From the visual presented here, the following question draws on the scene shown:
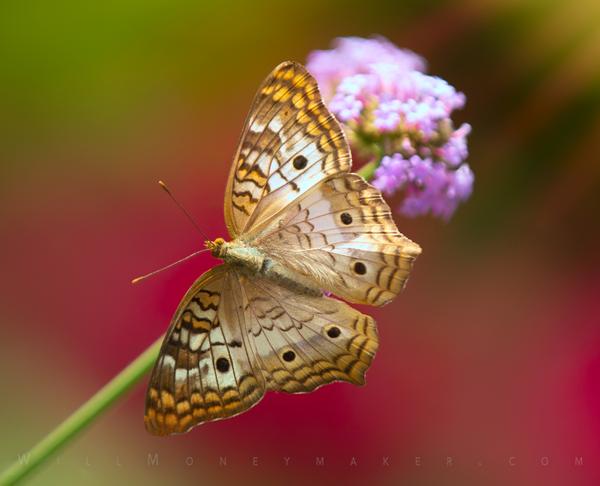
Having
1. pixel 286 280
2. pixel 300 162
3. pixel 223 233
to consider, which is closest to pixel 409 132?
pixel 300 162

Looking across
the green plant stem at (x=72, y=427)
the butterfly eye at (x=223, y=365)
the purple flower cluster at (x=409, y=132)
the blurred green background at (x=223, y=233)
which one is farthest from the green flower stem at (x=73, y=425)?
the blurred green background at (x=223, y=233)

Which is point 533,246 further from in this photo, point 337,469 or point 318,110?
point 318,110

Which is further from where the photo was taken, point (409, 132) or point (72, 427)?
point (409, 132)

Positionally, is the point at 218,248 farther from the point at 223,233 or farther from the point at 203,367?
the point at 223,233

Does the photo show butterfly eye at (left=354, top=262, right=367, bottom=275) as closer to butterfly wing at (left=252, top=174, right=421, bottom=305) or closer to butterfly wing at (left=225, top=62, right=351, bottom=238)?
butterfly wing at (left=252, top=174, right=421, bottom=305)

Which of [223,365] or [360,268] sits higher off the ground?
[360,268]

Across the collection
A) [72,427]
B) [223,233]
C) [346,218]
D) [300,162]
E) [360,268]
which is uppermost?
[223,233]

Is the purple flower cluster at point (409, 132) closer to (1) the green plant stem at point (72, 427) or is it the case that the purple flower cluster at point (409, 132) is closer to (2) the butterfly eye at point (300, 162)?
(2) the butterfly eye at point (300, 162)

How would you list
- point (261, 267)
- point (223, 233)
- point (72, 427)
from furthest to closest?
point (223, 233), point (261, 267), point (72, 427)
